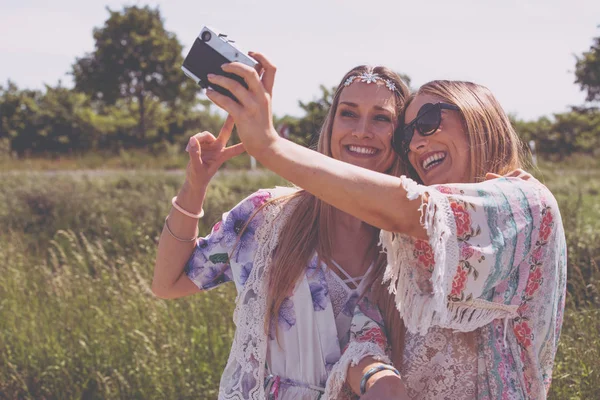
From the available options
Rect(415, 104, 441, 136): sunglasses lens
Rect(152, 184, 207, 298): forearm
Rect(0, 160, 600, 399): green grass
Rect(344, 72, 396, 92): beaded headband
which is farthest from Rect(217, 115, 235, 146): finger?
Rect(0, 160, 600, 399): green grass

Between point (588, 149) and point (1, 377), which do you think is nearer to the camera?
point (1, 377)

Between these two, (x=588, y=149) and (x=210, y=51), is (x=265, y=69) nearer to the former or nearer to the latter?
(x=210, y=51)

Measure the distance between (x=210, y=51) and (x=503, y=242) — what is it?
2.74ft

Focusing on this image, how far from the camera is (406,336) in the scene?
1.99 meters

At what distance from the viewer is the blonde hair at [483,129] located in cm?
190

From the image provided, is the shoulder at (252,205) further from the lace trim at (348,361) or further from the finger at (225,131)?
the lace trim at (348,361)

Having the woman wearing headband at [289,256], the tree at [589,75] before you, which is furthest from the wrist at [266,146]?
the tree at [589,75]

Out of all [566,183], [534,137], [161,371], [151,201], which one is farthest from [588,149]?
[161,371]

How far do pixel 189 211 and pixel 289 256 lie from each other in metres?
0.42

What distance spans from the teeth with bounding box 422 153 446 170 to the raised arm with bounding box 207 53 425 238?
0.49 metres

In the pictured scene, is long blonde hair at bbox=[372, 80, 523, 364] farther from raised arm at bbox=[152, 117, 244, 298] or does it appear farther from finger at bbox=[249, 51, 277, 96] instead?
raised arm at bbox=[152, 117, 244, 298]

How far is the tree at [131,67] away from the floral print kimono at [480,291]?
26040mm

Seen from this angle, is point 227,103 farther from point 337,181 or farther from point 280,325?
point 280,325

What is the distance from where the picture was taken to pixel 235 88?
4.87ft
